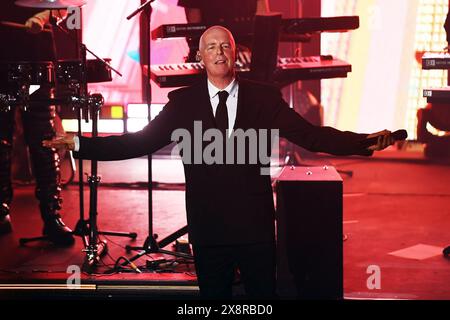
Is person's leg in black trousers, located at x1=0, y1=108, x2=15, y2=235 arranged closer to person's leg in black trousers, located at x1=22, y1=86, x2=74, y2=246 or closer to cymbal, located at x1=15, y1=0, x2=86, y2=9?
person's leg in black trousers, located at x1=22, y1=86, x2=74, y2=246

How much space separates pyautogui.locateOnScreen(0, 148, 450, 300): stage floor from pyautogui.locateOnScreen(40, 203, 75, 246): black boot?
66mm

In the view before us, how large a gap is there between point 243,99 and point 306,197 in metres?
0.98

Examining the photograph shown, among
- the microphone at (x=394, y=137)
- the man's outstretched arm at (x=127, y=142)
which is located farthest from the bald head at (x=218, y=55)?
the microphone at (x=394, y=137)

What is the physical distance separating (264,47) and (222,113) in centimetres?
143

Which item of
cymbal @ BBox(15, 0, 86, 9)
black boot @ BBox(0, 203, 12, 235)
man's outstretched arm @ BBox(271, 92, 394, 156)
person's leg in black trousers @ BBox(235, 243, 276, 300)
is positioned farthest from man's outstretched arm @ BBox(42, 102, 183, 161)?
black boot @ BBox(0, 203, 12, 235)

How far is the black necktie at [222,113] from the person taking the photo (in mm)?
3229

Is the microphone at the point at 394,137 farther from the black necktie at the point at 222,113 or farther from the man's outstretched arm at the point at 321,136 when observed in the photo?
the black necktie at the point at 222,113

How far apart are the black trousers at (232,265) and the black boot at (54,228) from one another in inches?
86.9

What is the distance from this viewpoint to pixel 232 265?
3.32m

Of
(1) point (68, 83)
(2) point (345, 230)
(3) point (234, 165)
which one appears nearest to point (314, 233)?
(3) point (234, 165)

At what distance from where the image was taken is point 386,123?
9297 mm

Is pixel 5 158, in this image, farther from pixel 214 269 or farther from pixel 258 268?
pixel 258 268

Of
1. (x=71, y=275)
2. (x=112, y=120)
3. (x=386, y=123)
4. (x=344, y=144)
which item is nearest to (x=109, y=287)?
(x=71, y=275)

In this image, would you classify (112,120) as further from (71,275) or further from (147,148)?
(147,148)
